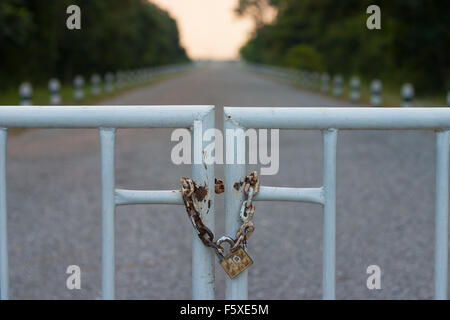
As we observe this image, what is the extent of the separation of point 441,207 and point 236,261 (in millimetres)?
696

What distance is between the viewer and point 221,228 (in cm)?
610

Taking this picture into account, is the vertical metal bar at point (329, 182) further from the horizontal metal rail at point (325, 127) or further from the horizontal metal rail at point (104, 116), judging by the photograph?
the horizontal metal rail at point (104, 116)

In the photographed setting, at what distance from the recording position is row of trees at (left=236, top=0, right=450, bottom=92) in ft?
64.4

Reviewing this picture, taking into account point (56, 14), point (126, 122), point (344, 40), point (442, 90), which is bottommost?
point (126, 122)

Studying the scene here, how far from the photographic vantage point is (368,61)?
1430 inches

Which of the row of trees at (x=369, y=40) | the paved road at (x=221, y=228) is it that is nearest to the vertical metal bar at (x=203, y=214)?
the paved road at (x=221, y=228)

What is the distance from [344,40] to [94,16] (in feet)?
53.5

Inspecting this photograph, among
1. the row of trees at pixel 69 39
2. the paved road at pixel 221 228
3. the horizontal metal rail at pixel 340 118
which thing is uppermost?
the row of trees at pixel 69 39

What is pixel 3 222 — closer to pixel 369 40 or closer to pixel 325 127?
pixel 325 127

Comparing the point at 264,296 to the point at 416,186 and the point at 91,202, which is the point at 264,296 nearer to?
the point at 91,202

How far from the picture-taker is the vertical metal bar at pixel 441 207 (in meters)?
2.20

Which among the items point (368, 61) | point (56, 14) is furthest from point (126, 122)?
point (368, 61)

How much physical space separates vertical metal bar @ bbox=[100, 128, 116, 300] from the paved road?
87.8 inches

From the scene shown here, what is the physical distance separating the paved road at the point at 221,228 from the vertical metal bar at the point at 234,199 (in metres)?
2.32
